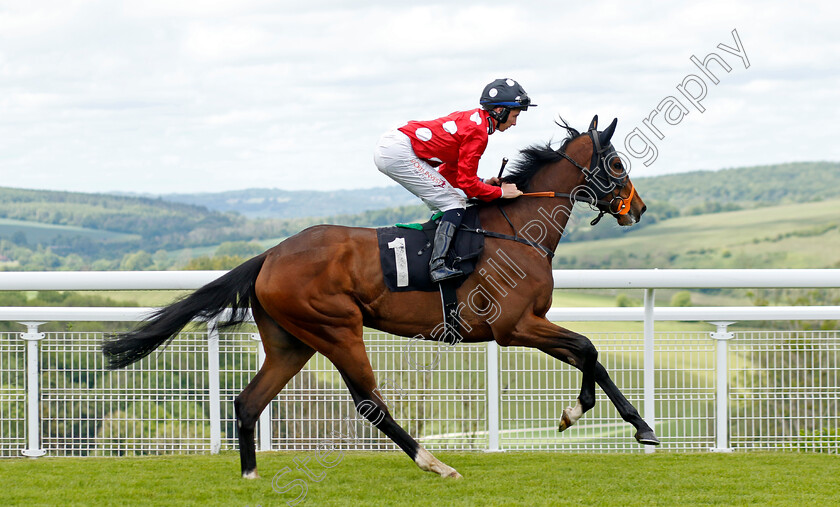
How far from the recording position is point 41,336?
5020 millimetres

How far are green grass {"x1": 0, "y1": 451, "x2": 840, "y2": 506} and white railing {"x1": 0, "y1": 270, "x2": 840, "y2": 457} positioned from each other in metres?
0.19

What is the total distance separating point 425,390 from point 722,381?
1.71 meters

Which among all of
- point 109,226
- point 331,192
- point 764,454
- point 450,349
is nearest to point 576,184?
point 450,349

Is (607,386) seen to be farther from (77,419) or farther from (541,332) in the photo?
(77,419)

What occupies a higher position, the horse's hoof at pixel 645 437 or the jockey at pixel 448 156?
the jockey at pixel 448 156

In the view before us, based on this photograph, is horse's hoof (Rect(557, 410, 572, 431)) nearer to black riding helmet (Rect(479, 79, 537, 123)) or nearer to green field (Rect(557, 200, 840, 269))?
black riding helmet (Rect(479, 79, 537, 123))

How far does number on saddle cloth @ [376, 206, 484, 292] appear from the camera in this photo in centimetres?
423

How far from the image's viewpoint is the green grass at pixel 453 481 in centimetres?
381

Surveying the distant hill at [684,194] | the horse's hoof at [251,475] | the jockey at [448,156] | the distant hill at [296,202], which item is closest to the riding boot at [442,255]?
the jockey at [448,156]

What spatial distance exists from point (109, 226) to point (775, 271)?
47993mm

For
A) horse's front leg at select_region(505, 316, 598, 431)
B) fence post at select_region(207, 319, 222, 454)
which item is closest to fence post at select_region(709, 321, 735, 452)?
horse's front leg at select_region(505, 316, 598, 431)

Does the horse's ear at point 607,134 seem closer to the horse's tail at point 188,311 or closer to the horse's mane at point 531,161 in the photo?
the horse's mane at point 531,161

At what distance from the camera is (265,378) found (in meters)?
4.40

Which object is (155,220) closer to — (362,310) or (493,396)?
(493,396)
